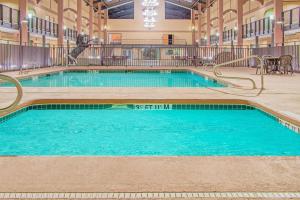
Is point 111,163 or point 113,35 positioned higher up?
point 113,35

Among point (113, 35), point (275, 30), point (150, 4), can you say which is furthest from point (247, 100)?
point (113, 35)

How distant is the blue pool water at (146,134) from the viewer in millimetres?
4293

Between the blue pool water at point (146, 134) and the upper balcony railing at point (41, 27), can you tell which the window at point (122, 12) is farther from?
the blue pool water at point (146, 134)

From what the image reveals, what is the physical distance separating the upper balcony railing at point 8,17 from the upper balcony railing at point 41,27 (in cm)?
128

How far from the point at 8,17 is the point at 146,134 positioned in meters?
17.0

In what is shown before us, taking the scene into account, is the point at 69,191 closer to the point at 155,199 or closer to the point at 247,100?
the point at 155,199

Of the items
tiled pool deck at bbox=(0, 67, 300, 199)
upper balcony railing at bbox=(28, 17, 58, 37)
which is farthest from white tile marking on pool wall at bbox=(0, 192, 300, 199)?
upper balcony railing at bbox=(28, 17, 58, 37)

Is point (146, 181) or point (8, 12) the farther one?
point (8, 12)

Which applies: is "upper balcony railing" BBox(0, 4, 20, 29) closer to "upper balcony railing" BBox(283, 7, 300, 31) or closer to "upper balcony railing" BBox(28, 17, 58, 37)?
"upper balcony railing" BBox(28, 17, 58, 37)

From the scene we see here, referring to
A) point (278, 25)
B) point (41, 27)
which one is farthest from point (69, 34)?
point (278, 25)

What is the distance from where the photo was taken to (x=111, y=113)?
6004mm

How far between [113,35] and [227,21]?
12448mm

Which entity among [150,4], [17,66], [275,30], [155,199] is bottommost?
[155,199]

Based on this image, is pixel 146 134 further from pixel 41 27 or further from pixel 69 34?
pixel 69 34
